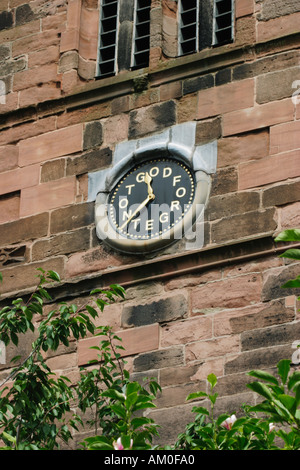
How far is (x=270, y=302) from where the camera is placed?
14898 millimetres

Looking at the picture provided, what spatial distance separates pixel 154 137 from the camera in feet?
54.1

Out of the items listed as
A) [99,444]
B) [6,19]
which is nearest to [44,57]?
[6,19]

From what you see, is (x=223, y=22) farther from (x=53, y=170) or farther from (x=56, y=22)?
(x=53, y=170)

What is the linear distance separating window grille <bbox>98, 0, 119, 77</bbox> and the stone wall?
0.34ft

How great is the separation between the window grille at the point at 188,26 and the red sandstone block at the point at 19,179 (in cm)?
178

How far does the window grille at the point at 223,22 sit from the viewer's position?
56.0 feet

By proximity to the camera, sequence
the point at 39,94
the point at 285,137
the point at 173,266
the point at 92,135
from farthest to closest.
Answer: the point at 39,94 → the point at 92,135 → the point at 285,137 → the point at 173,266

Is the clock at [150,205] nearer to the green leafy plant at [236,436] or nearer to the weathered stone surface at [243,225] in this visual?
the weathered stone surface at [243,225]

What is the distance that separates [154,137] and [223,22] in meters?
1.49

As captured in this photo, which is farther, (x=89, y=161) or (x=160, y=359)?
(x=89, y=161)

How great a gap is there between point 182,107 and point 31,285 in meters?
2.10

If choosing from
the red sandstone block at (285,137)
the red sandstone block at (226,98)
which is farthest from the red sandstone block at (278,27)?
the red sandstone block at (285,137)
